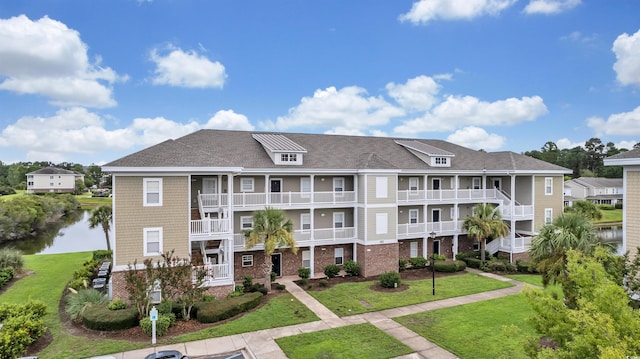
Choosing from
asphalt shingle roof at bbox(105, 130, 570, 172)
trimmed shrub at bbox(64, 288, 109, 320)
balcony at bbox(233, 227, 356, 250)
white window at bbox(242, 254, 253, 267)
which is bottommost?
trimmed shrub at bbox(64, 288, 109, 320)

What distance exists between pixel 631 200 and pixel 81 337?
68.2ft

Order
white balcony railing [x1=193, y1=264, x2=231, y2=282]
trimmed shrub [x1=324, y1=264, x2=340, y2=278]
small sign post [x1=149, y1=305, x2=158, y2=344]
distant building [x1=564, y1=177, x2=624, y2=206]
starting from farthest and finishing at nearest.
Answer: distant building [x1=564, y1=177, x2=624, y2=206] → trimmed shrub [x1=324, y1=264, x2=340, y2=278] → white balcony railing [x1=193, y1=264, x2=231, y2=282] → small sign post [x1=149, y1=305, x2=158, y2=344]

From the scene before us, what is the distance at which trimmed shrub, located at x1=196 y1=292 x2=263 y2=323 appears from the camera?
53.9 feet

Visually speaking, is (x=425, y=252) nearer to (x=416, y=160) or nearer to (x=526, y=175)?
(x=416, y=160)

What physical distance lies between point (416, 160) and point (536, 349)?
73.1 ft

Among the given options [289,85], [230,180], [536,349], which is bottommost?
[536,349]

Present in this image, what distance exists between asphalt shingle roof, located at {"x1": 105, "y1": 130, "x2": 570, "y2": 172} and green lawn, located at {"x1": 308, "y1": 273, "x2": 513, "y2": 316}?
7.89 metres

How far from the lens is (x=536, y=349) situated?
8.57 m

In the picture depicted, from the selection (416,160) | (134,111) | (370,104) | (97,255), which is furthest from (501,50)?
(97,255)

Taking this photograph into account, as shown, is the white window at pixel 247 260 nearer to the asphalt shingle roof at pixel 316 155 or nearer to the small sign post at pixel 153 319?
the asphalt shingle roof at pixel 316 155

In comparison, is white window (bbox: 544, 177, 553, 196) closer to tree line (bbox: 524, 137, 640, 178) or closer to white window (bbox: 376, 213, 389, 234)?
white window (bbox: 376, 213, 389, 234)

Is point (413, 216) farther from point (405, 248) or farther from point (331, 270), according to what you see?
point (331, 270)

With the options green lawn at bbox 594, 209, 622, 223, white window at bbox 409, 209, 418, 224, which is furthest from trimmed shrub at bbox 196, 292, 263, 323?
green lawn at bbox 594, 209, 622, 223

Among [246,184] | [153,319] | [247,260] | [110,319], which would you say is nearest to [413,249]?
[247,260]
